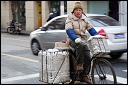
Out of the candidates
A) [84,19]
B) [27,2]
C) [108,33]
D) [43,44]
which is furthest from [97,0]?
[84,19]

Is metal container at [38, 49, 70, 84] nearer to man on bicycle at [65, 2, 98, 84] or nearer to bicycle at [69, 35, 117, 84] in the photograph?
bicycle at [69, 35, 117, 84]

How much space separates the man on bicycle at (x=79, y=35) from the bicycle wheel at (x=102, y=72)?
139mm

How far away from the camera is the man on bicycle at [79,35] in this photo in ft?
21.2

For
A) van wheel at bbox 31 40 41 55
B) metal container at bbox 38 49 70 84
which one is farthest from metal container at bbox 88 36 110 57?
van wheel at bbox 31 40 41 55

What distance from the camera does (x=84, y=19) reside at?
675cm

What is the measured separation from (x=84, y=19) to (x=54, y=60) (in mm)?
1047

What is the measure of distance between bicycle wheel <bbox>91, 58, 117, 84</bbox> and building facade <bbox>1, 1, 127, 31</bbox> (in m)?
14.4

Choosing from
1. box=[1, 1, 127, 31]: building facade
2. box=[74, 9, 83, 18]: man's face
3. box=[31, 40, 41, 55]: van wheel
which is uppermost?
box=[1, 1, 127, 31]: building facade

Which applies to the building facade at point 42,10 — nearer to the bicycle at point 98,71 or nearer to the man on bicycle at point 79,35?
the man on bicycle at point 79,35

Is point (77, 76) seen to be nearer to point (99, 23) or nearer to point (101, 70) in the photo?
point (101, 70)

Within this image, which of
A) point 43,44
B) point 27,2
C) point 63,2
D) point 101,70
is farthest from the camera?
point 27,2

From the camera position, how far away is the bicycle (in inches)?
249

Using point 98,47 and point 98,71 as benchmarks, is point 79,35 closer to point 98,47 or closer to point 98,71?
point 98,47

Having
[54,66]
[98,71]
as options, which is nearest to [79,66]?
[98,71]
